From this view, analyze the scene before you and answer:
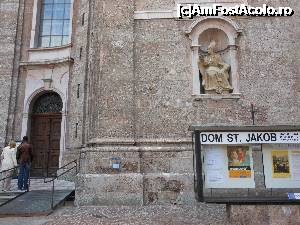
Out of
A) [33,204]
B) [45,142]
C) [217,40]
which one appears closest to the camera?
[33,204]

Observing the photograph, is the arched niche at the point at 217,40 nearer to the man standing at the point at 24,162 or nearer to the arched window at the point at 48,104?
the man standing at the point at 24,162

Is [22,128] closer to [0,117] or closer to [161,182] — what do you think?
[0,117]

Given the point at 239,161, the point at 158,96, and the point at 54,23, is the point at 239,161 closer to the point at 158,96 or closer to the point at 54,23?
the point at 158,96

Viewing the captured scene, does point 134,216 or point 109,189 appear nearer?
point 134,216

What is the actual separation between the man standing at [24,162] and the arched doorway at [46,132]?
13.6 ft

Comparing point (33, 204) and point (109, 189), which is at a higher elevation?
point (109, 189)

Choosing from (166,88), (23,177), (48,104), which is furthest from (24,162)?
(48,104)

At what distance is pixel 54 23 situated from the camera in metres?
16.7

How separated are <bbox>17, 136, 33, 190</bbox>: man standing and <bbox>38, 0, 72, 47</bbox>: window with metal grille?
7167 millimetres

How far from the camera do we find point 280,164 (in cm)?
559

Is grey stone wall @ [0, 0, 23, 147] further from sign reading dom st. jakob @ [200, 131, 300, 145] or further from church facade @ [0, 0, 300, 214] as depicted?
sign reading dom st. jakob @ [200, 131, 300, 145]

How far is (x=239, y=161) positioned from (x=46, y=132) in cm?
1176

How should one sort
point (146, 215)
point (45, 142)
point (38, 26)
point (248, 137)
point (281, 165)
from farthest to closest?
point (38, 26) → point (45, 142) → point (146, 215) → point (248, 137) → point (281, 165)

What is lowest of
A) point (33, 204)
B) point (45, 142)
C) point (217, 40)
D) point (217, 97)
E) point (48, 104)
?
point (33, 204)
